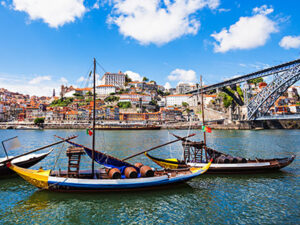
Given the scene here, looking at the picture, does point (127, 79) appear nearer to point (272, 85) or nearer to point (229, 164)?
point (272, 85)

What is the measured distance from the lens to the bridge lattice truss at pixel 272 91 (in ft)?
156

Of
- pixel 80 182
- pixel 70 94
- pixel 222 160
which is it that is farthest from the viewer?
pixel 70 94

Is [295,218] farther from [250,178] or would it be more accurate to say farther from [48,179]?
[48,179]

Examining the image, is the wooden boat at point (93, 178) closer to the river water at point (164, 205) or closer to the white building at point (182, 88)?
the river water at point (164, 205)

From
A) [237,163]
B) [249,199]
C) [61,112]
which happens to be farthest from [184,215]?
[61,112]

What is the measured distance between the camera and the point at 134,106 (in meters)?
91.6

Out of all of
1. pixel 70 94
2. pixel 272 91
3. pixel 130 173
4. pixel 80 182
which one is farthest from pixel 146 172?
pixel 70 94

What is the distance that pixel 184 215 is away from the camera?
6.62 metres

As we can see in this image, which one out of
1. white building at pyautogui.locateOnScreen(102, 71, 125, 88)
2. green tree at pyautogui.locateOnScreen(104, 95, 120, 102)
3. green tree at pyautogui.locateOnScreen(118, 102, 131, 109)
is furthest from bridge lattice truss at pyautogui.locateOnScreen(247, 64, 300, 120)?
white building at pyautogui.locateOnScreen(102, 71, 125, 88)

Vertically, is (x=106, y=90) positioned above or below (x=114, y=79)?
below

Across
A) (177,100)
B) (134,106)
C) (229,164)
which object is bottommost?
(229,164)

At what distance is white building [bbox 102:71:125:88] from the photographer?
11538 cm

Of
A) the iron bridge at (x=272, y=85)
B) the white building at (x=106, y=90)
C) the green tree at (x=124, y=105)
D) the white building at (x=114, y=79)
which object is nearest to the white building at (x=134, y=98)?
the green tree at (x=124, y=105)

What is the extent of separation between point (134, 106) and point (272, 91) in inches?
2238
